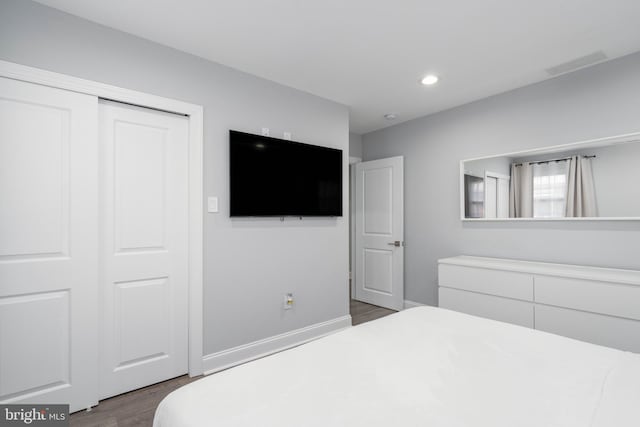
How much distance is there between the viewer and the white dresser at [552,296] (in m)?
2.19

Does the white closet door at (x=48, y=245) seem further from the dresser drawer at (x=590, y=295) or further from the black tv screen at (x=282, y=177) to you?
the dresser drawer at (x=590, y=295)

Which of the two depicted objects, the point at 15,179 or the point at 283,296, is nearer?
the point at 15,179

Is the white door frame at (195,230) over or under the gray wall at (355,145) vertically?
under

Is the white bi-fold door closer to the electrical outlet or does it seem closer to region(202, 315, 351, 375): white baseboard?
region(202, 315, 351, 375): white baseboard

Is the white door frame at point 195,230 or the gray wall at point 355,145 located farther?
the gray wall at point 355,145

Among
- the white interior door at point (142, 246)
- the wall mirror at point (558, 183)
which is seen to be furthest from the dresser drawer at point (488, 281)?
the white interior door at point (142, 246)

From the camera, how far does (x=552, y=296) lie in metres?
2.50

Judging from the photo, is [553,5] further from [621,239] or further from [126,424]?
[126,424]

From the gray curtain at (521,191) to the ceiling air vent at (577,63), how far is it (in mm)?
831

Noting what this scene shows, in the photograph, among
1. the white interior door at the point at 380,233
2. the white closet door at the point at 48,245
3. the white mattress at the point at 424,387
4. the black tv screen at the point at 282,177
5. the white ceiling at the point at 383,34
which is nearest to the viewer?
the white mattress at the point at 424,387

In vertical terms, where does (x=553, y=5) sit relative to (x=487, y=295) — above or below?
above

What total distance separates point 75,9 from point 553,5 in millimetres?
2959

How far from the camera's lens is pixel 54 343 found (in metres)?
1.94

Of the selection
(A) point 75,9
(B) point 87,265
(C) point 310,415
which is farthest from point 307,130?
(C) point 310,415
